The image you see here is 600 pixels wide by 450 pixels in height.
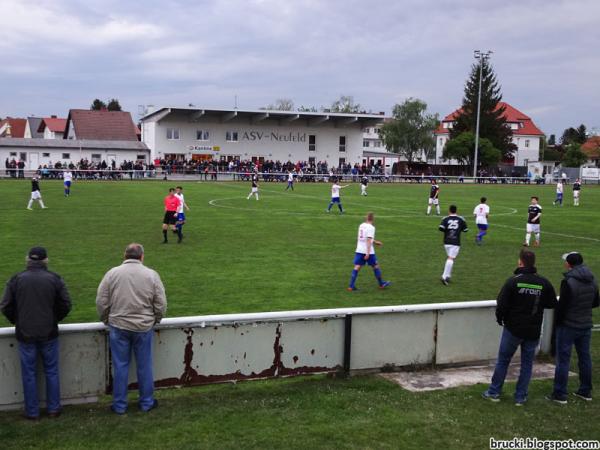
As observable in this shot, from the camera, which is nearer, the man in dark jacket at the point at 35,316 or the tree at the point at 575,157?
the man in dark jacket at the point at 35,316

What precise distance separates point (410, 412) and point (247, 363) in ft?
6.76

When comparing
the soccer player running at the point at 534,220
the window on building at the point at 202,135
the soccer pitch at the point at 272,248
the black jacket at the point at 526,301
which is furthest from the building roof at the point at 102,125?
the black jacket at the point at 526,301

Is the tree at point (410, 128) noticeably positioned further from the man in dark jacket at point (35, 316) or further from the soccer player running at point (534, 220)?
the man in dark jacket at point (35, 316)

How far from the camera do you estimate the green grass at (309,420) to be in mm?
6102

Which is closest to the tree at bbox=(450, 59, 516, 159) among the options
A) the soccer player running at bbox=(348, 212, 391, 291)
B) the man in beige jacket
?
the soccer player running at bbox=(348, 212, 391, 291)

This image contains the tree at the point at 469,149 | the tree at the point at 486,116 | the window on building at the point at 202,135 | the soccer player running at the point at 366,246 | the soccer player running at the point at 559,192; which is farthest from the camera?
the tree at the point at 486,116

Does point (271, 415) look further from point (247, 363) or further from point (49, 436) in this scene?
point (49, 436)

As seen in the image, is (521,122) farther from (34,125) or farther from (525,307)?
(525,307)

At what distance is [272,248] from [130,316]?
13019mm

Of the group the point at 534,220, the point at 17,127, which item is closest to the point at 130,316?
the point at 534,220

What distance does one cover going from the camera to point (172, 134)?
226 ft
